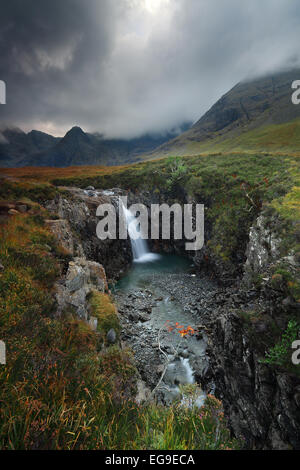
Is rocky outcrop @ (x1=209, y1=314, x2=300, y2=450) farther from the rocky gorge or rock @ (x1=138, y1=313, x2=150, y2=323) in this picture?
rock @ (x1=138, y1=313, x2=150, y2=323)

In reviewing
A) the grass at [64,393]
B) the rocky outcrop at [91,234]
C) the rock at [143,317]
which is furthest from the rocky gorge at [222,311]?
the grass at [64,393]

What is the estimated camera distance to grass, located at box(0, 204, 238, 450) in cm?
338

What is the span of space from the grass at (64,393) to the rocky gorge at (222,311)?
172cm

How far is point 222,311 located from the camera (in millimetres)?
17188

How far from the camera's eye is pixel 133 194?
39.0 m

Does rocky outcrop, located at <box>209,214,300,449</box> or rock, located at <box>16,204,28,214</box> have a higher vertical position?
rock, located at <box>16,204,28,214</box>

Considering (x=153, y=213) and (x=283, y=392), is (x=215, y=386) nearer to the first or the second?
(x=283, y=392)

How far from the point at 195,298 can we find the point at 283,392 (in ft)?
44.2

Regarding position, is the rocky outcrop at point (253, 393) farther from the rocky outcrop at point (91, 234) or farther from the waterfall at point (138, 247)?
the waterfall at point (138, 247)

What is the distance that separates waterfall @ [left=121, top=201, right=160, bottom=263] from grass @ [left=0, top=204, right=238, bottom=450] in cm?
2443

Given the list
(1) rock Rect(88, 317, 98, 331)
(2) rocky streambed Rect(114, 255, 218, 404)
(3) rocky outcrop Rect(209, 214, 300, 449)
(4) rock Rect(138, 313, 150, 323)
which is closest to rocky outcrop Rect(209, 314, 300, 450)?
(3) rocky outcrop Rect(209, 214, 300, 449)

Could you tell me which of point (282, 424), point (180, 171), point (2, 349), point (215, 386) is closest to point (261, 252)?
point (215, 386)

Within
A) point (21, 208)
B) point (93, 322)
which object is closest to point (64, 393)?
point (93, 322)

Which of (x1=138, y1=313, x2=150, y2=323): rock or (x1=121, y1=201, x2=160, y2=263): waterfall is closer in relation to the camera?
(x1=138, y1=313, x2=150, y2=323): rock
